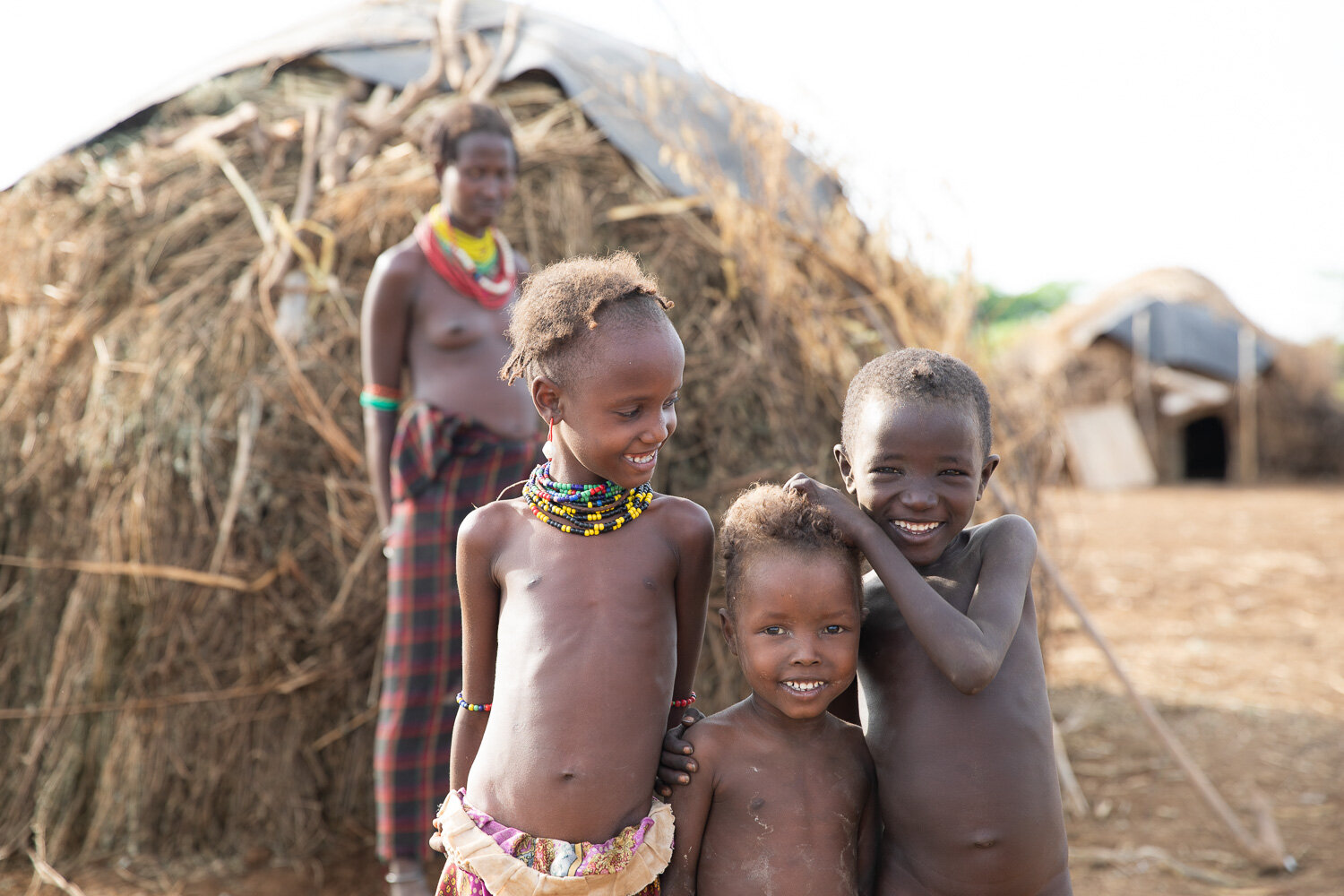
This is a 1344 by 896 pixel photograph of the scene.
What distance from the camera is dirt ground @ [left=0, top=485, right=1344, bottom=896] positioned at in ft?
11.5

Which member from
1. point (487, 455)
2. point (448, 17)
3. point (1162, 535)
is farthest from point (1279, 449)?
point (487, 455)

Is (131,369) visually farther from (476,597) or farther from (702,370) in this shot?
(476,597)

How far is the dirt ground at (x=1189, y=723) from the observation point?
3516 millimetres

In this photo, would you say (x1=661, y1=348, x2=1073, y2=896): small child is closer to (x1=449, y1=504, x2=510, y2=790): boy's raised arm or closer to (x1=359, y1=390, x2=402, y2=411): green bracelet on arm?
(x1=449, y1=504, x2=510, y2=790): boy's raised arm

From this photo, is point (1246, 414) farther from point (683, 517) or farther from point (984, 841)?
point (683, 517)

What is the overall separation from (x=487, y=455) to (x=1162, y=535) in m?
8.63

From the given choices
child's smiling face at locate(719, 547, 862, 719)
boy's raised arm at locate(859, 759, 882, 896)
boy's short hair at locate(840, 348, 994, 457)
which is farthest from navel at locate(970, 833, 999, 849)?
boy's short hair at locate(840, 348, 994, 457)

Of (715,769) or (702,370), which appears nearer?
(715,769)

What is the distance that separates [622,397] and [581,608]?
0.35 metres

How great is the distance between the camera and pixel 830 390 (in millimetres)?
3932

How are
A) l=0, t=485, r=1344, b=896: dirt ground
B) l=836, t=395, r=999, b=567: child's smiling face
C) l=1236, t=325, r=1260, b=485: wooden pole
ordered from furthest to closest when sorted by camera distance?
1. l=1236, t=325, r=1260, b=485: wooden pole
2. l=0, t=485, r=1344, b=896: dirt ground
3. l=836, t=395, r=999, b=567: child's smiling face

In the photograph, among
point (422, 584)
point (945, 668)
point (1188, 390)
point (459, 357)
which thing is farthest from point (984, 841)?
point (1188, 390)

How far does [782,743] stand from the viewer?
1.74m

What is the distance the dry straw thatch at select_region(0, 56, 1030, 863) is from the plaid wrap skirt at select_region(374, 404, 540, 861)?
75 centimetres
